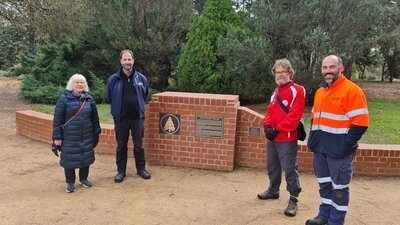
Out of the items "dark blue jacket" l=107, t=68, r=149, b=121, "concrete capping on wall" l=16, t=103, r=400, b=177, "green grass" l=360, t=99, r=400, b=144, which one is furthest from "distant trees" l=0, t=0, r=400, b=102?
"dark blue jacket" l=107, t=68, r=149, b=121

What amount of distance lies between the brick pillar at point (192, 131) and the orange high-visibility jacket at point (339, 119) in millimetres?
1849

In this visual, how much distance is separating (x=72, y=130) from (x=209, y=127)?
Result: 6.25ft

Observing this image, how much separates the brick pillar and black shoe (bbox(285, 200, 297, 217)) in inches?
60.0

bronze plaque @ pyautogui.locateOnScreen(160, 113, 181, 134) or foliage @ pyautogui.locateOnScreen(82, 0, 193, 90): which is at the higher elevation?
foliage @ pyautogui.locateOnScreen(82, 0, 193, 90)

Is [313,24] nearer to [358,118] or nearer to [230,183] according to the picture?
[230,183]

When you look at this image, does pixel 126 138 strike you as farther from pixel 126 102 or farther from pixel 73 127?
pixel 73 127

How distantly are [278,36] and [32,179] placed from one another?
→ 628cm

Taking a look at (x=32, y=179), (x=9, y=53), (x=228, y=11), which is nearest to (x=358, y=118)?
(x=32, y=179)

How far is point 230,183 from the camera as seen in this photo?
5.25 m

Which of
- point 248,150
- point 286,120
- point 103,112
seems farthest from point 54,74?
point 286,120

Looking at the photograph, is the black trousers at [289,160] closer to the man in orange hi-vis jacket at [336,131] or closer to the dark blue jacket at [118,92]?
the man in orange hi-vis jacket at [336,131]

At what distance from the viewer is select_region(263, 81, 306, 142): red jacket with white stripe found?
161 inches

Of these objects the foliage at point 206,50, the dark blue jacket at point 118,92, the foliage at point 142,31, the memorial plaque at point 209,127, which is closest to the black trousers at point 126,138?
the dark blue jacket at point 118,92

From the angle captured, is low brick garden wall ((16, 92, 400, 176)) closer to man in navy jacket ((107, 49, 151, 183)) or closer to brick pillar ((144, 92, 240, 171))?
brick pillar ((144, 92, 240, 171))
